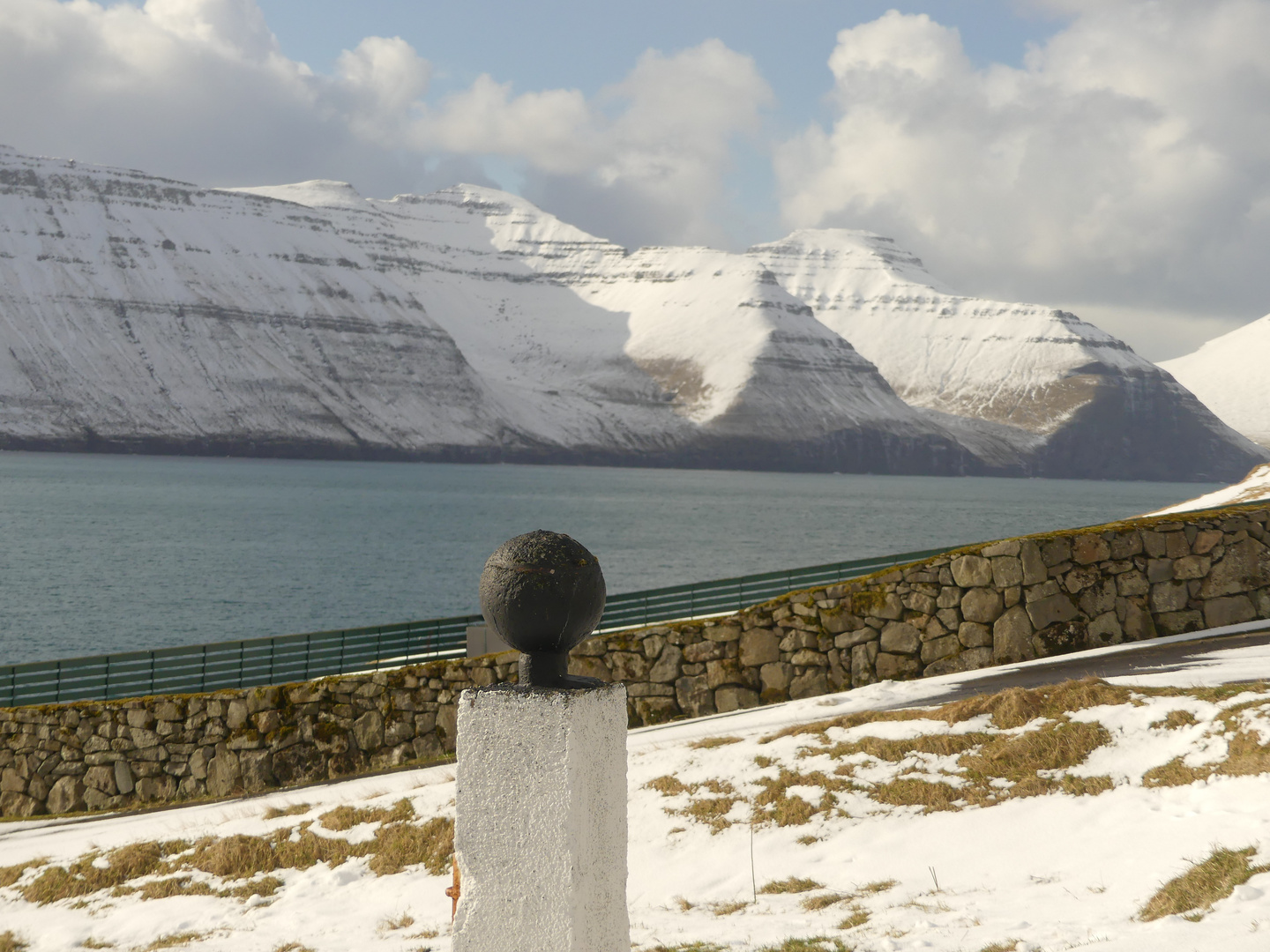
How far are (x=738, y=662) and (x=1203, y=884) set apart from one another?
33.9ft

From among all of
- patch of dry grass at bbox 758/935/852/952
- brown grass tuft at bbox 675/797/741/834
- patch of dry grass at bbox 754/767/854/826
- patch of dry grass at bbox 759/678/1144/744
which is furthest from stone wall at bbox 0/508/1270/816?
patch of dry grass at bbox 758/935/852/952

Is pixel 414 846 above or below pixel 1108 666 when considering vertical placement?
below

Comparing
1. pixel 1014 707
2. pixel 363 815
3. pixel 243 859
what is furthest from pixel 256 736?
pixel 1014 707

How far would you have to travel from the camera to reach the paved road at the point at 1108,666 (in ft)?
41.8

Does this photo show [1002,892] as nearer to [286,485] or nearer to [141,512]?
[141,512]

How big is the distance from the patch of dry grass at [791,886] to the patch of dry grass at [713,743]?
3046 millimetres

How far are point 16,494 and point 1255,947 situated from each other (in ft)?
445

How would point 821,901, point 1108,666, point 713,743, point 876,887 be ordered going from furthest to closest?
point 1108,666 < point 713,743 < point 876,887 < point 821,901

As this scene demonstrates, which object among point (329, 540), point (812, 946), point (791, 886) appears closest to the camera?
point (812, 946)

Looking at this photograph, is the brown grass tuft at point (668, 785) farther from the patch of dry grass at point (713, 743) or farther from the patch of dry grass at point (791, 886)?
the patch of dry grass at point (791, 886)

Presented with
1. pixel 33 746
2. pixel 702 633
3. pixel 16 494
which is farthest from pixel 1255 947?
pixel 16 494

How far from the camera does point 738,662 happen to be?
16703 millimetres

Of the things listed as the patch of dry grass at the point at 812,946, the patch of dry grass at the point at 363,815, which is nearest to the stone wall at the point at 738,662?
the patch of dry grass at the point at 363,815

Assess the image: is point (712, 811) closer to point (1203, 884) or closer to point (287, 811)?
point (1203, 884)
